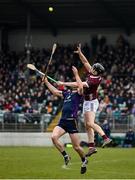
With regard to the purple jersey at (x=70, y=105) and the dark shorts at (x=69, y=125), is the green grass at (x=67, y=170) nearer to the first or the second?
the dark shorts at (x=69, y=125)

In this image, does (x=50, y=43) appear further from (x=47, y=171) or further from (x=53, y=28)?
(x=47, y=171)

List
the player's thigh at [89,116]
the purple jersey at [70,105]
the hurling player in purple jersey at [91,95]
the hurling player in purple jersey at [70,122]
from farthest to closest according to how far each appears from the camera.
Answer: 1. the player's thigh at [89,116]
2. the hurling player in purple jersey at [91,95]
3. the purple jersey at [70,105]
4. the hurling player in purple jersey at [70,122]

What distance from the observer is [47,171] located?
15.1 meters

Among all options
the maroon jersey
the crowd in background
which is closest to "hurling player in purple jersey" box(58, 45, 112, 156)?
the maroon jersey

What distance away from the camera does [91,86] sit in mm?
16234

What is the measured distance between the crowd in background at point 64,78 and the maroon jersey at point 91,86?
1404cm

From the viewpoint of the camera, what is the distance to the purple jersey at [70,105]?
50.1 feet

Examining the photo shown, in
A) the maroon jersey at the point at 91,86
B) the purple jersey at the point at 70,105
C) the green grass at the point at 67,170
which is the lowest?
the green grass at the point at 67,170

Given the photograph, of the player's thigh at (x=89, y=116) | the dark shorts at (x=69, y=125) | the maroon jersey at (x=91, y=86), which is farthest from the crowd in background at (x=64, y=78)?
the dark shorts at (x=69, y=125)

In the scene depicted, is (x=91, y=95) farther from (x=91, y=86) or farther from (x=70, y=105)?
(x=70, y=105)

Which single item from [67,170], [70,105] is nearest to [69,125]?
[70,105]

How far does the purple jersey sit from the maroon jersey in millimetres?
814

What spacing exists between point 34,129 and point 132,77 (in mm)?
8823

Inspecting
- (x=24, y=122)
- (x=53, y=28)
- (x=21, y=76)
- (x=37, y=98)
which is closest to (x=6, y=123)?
(x=24, y=122)
